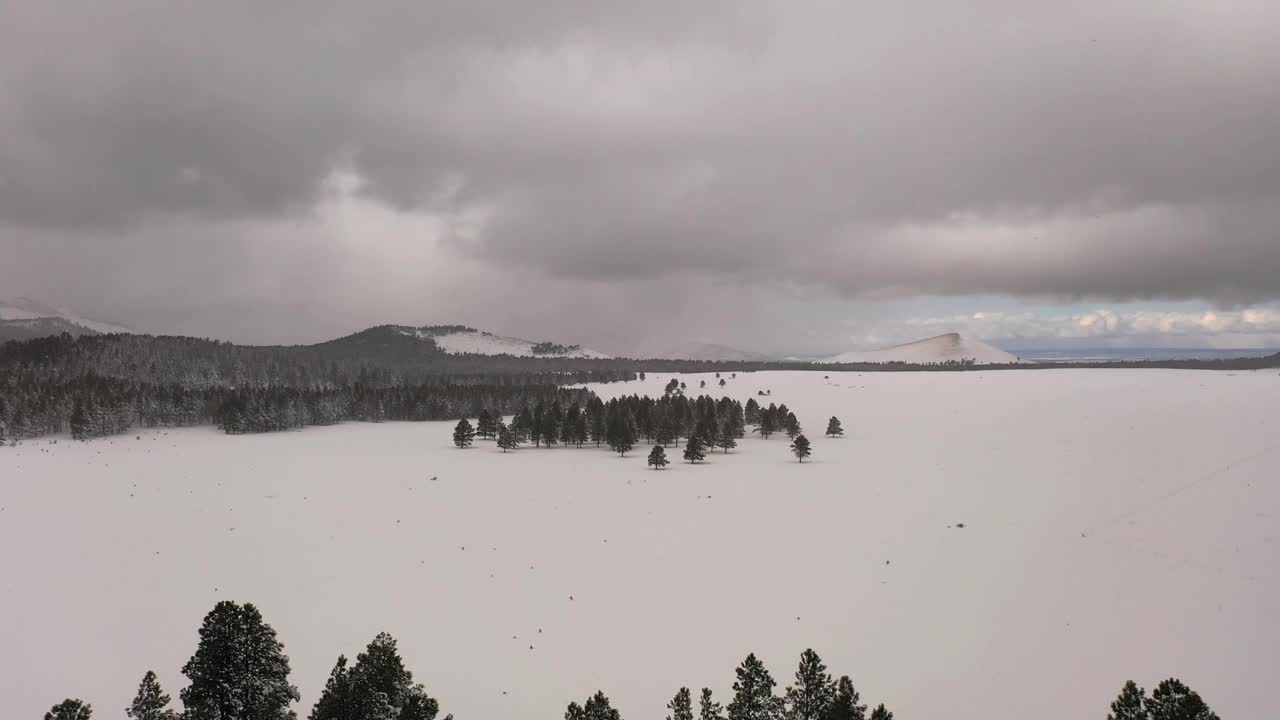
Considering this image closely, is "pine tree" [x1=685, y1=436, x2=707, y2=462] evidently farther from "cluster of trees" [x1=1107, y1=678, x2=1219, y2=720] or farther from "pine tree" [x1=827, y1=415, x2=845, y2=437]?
"cluster of trees" [x1=1107, y1=678, x2=1219, y2=720]

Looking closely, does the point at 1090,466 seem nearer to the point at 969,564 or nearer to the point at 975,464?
the point at 975,464

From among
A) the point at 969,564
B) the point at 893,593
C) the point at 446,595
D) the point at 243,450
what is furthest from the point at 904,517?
the point at 243,450

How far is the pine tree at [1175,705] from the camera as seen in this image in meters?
14.1

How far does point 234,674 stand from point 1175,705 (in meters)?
23.5

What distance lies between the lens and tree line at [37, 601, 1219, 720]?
1491 cm

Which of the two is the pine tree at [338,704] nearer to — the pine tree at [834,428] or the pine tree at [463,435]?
the pine tree at [463,435]

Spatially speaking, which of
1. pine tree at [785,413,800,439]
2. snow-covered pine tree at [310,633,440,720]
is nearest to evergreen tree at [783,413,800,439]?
pine tree at [785,413,800,439]

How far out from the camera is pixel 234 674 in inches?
614

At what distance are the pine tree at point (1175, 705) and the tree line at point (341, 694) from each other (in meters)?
0.02

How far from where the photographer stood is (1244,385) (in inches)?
5546

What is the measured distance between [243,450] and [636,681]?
9298cm

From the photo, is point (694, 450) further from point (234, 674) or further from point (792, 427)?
point (234, 674)

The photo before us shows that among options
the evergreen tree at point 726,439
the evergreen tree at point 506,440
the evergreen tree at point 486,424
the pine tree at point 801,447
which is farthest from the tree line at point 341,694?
the evergreen tree at point 486,424

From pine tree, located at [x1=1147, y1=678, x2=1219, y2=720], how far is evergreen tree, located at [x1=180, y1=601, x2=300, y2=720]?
2178 centimetres
